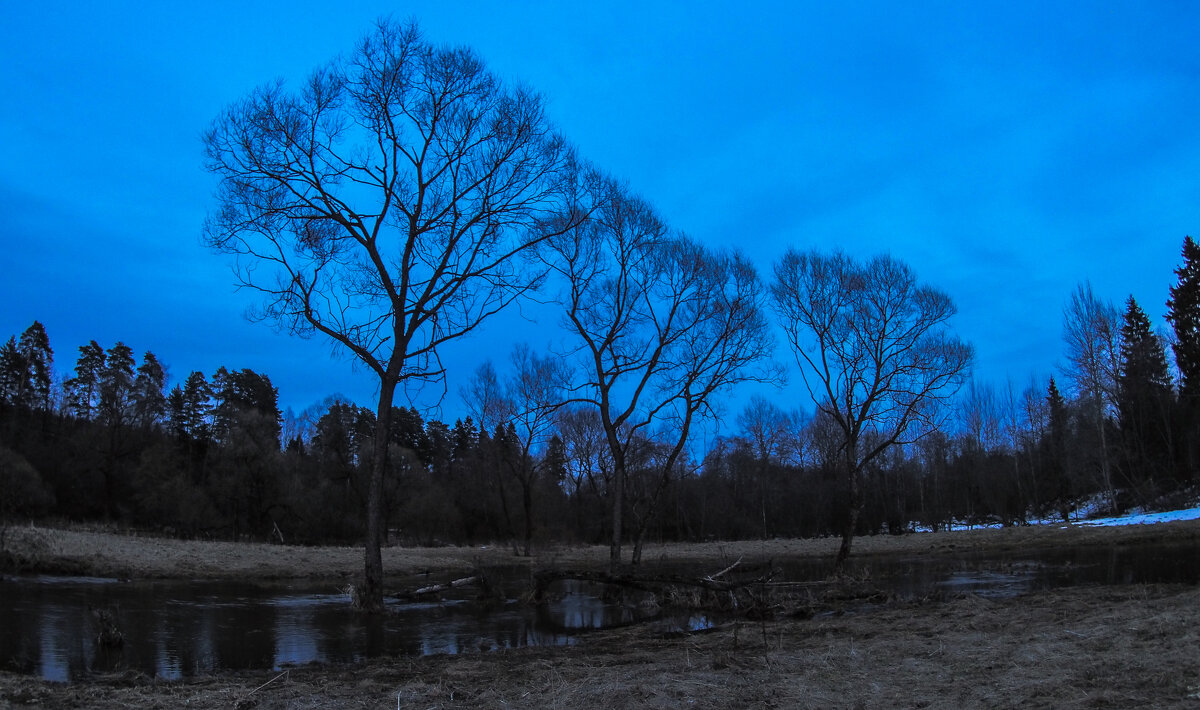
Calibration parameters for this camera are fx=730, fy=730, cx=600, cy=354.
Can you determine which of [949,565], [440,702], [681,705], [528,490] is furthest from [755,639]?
[528,490]

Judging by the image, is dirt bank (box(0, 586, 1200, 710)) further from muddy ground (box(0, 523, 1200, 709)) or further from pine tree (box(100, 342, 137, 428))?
pine tree (box(100, 342, 137, 428))

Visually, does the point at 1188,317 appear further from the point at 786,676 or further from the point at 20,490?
the point at 20,490

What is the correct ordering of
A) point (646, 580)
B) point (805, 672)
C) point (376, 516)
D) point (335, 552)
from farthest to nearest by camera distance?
1. point (335, 552)
2. point (646, 580)
3. point (376, 516)
4. point (805, 672)

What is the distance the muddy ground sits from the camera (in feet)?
21.1

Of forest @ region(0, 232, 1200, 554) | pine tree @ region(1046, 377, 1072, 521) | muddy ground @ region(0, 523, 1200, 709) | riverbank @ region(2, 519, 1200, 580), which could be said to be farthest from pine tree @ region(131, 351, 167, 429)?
pine tree @ region(1046, 377, 1072, 521)

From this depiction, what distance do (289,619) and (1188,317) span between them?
65645 mm

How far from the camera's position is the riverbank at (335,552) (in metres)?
22.7

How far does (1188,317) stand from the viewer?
182ft

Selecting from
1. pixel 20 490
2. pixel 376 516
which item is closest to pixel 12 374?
pixel 20 490

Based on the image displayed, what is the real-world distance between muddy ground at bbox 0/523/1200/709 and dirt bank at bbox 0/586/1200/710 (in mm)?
24

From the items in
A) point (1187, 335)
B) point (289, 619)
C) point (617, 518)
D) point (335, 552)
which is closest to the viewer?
point (289, 619)

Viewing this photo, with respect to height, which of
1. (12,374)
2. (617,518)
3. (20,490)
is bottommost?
(617,518)

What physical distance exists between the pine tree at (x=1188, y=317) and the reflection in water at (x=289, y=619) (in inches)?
1539

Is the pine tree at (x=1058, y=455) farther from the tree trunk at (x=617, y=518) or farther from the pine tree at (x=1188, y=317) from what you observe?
the tree trunk at (x=617, y=518)
